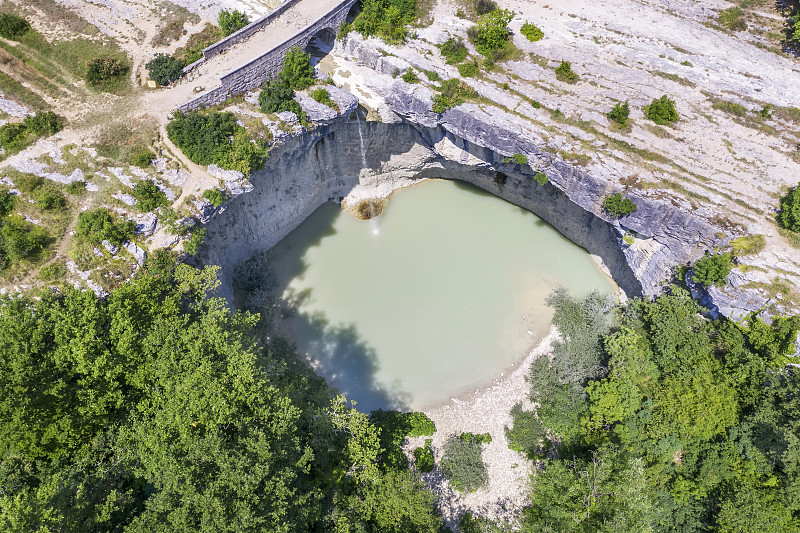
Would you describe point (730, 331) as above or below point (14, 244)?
below

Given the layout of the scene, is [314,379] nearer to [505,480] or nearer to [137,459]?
[137,459]

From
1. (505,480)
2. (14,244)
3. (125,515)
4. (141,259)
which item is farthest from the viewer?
(505,480)

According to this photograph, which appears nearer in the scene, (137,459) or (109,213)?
Result: (137,459)

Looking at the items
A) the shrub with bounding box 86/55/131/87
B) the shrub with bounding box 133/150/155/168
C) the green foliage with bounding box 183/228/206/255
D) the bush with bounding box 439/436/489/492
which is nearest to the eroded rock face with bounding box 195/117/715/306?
the green foliage with bounding box 183/228/206/255

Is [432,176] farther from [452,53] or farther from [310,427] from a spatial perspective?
[310,427]

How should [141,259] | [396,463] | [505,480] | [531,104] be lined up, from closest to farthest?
[141,259] < [396,463] < [505,480] < [531,104]

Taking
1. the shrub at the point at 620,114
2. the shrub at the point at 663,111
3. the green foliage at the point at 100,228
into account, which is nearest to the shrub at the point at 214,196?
the green foliage at the point at 100,228

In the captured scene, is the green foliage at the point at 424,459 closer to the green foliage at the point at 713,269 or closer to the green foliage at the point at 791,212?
the green foliage at the point at 713,269

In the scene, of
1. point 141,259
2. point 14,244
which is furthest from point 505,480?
point 14,244

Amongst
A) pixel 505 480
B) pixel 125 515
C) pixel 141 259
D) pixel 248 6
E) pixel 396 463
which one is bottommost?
pixel 505 480
